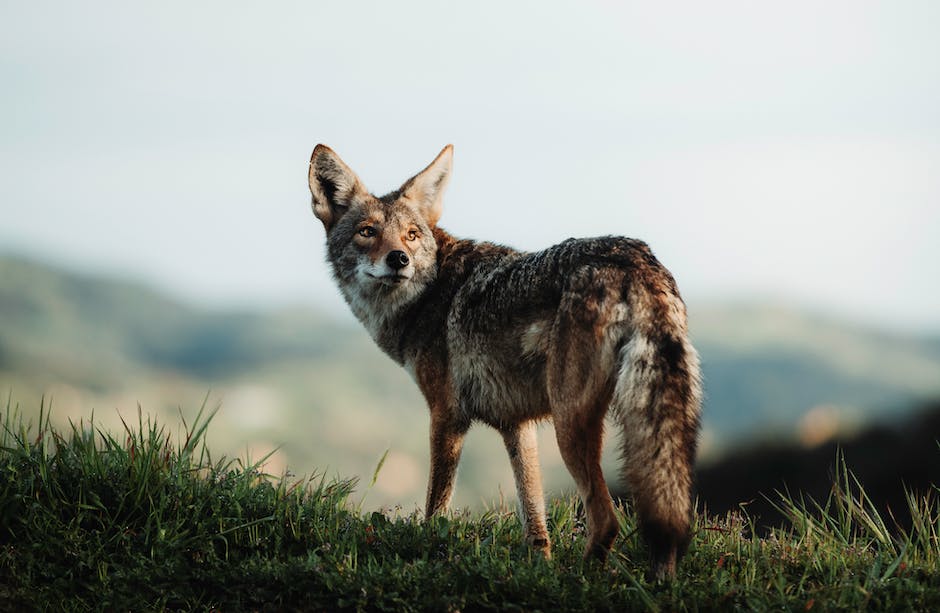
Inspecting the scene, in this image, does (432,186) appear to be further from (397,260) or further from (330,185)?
(397,260)

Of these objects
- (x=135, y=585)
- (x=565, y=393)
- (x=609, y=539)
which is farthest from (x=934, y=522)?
(x=135, y=585)

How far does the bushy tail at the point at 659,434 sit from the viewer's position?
4.78 m

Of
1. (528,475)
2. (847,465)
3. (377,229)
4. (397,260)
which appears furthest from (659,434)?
(847,465)

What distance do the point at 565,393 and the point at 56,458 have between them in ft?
11.4

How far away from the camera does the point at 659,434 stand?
484cm

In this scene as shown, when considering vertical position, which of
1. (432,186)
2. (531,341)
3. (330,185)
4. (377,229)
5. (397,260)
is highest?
(330,185)

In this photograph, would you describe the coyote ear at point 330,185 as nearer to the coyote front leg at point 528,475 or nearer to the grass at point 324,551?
the grass at point 324,551

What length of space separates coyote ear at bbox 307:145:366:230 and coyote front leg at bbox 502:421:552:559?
2.44 m

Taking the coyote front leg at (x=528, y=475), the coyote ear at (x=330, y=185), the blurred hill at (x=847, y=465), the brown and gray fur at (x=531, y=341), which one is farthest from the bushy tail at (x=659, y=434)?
the blurred hill at (x=847, y=465)

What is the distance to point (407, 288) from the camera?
6.89 metres

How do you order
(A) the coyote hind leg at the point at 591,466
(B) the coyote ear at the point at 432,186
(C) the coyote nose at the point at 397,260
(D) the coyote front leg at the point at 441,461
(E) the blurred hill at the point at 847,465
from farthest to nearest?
(E) the blurred hill at the point at 847,465 → (B) the coyote ear at the point at 432,186 → (C) the coyote nose at the point at 397,260 → (D) the coyote front leg at the point at 441,461 → (A) the coyote hind leg at the point at 591,466

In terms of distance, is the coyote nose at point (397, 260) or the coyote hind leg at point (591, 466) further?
the coyote nose at point (397, 260)

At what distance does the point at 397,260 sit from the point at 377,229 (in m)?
0.41

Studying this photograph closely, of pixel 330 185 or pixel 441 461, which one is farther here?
pixel 330 185
